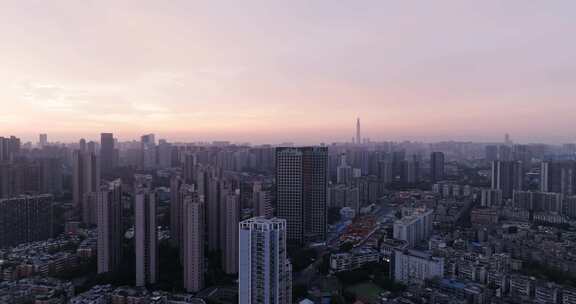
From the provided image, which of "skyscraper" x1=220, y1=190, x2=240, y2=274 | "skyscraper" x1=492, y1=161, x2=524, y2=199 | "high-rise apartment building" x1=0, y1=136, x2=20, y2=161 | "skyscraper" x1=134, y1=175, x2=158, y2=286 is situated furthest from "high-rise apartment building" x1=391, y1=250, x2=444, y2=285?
"high-rise apartment building" x1=0, y1=136, x2=20, y2=161

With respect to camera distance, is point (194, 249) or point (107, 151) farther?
point (107, 151)

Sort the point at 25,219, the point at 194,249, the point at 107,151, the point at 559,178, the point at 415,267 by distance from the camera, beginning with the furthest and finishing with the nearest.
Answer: the point at 107,151
the point at 559,178
the point at 25,219
the point at 415,267
the point at 194,249

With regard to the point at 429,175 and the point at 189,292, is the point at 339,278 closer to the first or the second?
the point at 189,292

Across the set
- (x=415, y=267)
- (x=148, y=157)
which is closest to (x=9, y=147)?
(x=148, y=157)

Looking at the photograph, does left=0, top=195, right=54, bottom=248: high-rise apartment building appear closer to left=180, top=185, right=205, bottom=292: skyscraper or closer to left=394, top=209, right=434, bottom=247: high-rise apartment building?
left=180, top=185, right=205, bottom=292: skyscraper

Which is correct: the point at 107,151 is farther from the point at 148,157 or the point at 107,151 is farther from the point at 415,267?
the point at 415,267

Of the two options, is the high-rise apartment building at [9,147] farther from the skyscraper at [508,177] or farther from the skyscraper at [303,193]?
the skyscraper at [508,177]
